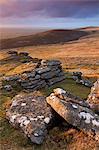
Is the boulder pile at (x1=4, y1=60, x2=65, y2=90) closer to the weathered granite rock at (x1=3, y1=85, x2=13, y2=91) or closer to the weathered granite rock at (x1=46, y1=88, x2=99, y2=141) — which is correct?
the weathered granite rock at (x1=3, y1=85, x2=13, y2=91)

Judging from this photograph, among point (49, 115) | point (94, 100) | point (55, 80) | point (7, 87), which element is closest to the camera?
point (49, 115)

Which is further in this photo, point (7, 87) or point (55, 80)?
point (55, 80)

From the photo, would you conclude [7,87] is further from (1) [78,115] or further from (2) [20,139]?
(1) [78,115]

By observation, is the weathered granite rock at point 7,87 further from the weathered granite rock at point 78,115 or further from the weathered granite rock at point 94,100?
the weathered granite rock at point 78,115

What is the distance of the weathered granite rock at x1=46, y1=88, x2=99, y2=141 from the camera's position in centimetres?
2588

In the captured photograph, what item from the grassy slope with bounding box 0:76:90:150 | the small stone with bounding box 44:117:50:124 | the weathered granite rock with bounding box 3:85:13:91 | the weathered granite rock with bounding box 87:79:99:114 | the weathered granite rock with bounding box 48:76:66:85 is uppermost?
the weathered granite rock with bounding box 87:79:99:114

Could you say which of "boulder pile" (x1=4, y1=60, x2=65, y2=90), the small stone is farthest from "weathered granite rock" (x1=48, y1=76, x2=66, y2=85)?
the small stone

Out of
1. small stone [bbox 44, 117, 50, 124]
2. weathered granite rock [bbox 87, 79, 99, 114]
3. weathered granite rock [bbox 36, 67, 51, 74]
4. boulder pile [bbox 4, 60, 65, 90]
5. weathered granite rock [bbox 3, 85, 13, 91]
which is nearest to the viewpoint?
small stone [bbox 44, 117, 50, 124]

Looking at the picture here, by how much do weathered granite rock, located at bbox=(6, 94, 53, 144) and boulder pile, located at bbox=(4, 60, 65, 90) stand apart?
A: 36.0 feet

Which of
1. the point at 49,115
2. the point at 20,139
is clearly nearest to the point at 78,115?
the point at 49,115

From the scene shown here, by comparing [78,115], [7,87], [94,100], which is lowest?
[7,87]

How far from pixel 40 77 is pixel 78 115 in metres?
18.1

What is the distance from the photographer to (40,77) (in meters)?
43.8

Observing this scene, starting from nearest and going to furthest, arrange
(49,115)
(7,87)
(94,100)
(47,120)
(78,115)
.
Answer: (78,115) → (47,120) → (49,115) → (94,100) → (7,87)
